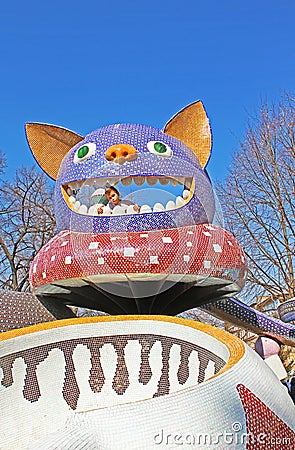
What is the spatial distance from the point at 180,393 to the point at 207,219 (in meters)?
2.36

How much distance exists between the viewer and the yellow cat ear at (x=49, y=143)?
4.48 metres

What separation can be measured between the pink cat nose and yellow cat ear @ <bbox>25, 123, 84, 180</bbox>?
0.88 m

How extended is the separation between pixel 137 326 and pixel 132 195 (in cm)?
115

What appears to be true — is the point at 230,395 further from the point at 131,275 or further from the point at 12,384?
the point at 131,275

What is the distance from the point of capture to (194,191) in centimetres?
376

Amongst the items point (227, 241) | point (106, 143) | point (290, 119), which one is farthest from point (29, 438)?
point (290, 119)

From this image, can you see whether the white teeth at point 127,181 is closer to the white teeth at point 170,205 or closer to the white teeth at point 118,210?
the white teeth at point 118,210

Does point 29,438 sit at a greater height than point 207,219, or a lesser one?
lesser

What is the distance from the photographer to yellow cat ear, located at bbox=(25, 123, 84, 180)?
4484mm

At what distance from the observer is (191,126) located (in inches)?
177

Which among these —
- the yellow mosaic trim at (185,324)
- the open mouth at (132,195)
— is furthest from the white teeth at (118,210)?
the yellow mosaic trim at (185,324)

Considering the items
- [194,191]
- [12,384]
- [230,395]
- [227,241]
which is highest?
[194,191]

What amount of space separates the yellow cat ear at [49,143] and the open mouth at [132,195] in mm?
784

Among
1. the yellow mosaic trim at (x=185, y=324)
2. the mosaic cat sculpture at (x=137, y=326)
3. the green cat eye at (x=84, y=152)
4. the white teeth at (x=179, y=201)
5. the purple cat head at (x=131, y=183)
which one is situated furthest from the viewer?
the green cat eye at (x=84, y=152)
